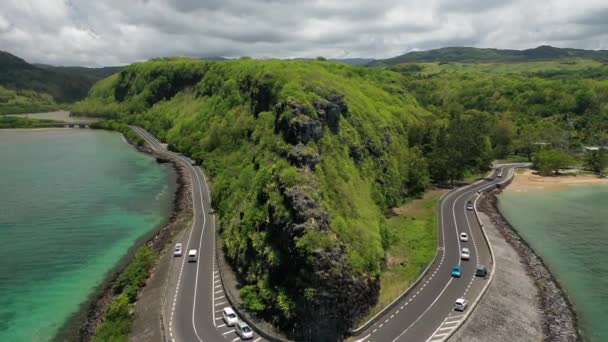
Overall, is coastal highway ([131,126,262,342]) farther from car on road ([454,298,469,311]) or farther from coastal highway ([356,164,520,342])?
car on road ([454,298,469,311])

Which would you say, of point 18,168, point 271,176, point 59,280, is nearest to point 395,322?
point 271,176

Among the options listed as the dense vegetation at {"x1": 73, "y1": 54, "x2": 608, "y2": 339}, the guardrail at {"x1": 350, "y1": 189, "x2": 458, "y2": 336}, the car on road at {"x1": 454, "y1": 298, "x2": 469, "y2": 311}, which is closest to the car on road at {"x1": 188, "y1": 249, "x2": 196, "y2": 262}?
the dense vegetation at {"x1": 73, "y1": 54, "x2": 608, "y2": 339}

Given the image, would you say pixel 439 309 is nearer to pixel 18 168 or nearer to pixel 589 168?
pixel 589 168

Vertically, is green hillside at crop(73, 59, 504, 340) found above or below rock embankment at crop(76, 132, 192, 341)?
above

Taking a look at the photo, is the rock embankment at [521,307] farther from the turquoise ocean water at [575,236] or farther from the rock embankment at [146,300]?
the rock embankment at [146,300]

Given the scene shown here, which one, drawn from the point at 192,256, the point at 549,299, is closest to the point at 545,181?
the point at 549,299

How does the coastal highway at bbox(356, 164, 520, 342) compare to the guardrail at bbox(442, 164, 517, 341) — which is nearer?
the coastal highway at bbox(356, 164, 520, 342)

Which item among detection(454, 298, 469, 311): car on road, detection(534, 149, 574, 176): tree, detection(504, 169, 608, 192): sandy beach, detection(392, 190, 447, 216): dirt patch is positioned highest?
detection(534, 149, 574, 176): tree

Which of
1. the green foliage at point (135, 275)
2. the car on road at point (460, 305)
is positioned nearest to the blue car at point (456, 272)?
→ the car on road at point (460, 305)
